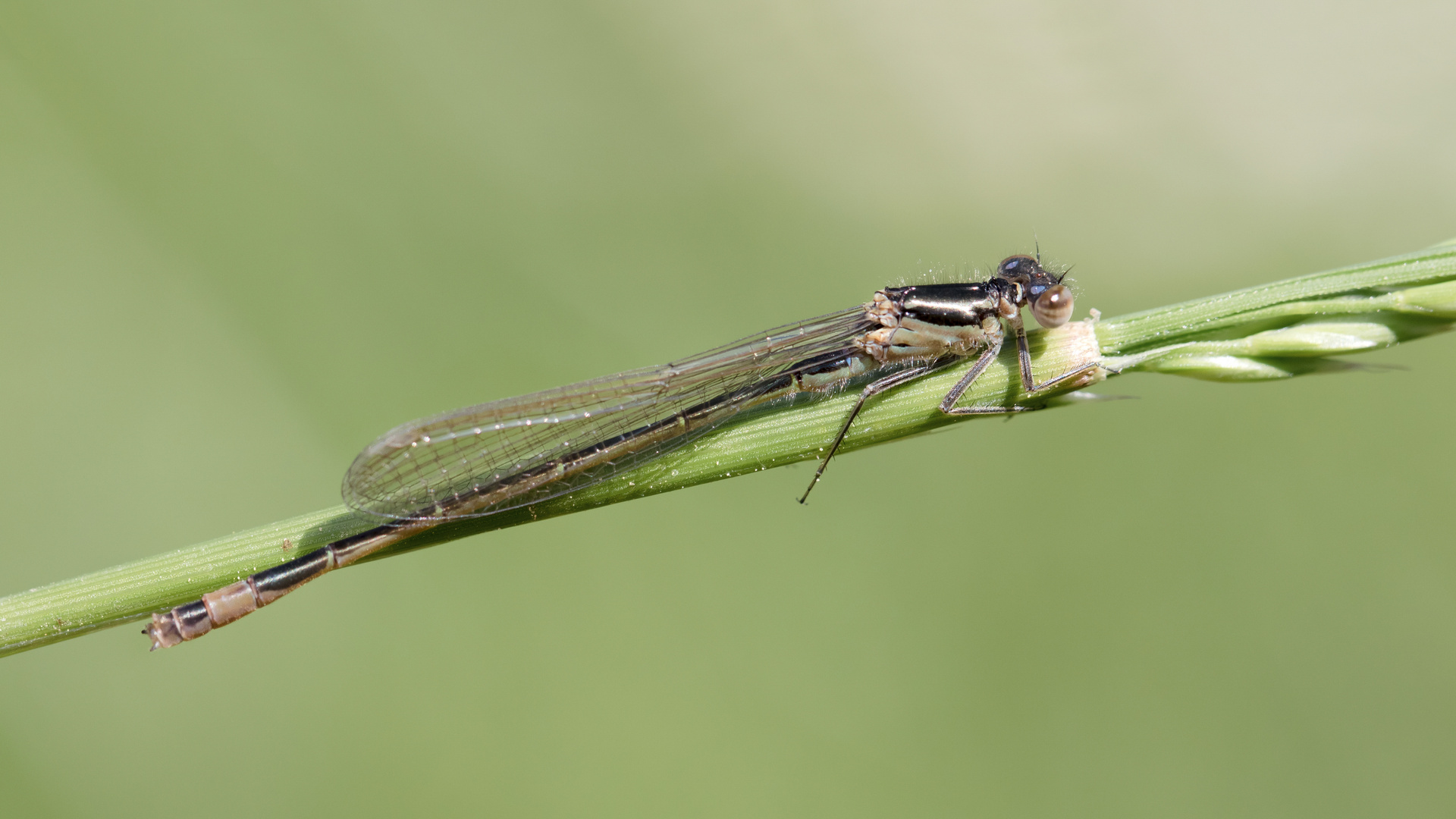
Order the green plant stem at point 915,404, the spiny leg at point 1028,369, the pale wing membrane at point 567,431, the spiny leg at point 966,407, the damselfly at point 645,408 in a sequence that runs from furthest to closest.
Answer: the pale wing membrane at point 567,431 < the damselfly at point 645,408 < the spiny leg at point 966,407 < the spiny leg at point 1028,369 < the green plant stem at point 915,404

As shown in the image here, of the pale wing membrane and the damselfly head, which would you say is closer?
the pale wing membrane

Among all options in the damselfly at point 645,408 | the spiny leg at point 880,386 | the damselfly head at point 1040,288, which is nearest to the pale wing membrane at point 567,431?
the damselfly at point 645,408

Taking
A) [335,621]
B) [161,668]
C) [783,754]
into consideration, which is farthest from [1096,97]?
[161,668]

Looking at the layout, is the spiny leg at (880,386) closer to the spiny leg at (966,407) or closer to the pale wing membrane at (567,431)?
the spiny leg at (966,407)

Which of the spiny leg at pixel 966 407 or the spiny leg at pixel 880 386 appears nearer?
the spiny leg at pixel 880 386

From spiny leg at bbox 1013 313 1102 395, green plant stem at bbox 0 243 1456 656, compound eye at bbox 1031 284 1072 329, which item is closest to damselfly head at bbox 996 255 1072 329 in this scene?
compound eye at bbox 1031 284 1072 329

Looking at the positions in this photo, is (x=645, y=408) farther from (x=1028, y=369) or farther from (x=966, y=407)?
(x=1028, y=369)

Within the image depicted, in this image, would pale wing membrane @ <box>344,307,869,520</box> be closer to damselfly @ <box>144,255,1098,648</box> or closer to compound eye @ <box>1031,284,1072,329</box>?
damselfly @ <box>144,255,1098,648</box>
